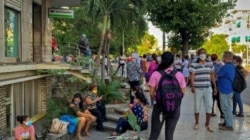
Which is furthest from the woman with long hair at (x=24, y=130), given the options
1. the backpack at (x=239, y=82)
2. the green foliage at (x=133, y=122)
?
the backpack at (x=239, y=82)

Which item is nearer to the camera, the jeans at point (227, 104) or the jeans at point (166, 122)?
the jeans at point (166, 122)

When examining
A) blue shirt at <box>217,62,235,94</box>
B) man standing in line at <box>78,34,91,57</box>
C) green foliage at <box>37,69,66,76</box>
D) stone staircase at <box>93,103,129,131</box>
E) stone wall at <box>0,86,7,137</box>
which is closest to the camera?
blue shirt at <box>217,62,235,94</box>

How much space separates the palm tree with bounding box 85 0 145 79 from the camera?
15.1m

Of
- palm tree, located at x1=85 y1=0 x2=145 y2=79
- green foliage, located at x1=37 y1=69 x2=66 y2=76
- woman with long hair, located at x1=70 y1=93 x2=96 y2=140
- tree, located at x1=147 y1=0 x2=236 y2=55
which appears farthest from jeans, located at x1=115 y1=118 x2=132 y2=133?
tree, located at x1=147 y1=0 x2=236 y2=55

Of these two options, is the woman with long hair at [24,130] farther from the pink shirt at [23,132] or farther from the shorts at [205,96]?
the shorts at [205,96]

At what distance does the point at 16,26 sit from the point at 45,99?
12.7 feet

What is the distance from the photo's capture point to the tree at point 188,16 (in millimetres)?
25281

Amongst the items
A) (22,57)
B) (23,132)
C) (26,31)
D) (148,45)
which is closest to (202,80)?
(23,132)

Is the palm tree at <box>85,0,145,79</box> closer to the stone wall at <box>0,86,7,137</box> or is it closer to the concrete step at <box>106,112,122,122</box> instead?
the concrete step at <box>106,112,122,122</box>

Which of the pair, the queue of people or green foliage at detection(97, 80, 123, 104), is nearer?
the queue of people

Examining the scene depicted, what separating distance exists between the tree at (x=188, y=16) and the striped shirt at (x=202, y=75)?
16.4m

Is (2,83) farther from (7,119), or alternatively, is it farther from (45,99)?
(45,99)

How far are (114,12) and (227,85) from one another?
8.04 meters

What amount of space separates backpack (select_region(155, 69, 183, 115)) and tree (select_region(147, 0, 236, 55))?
740 inches
